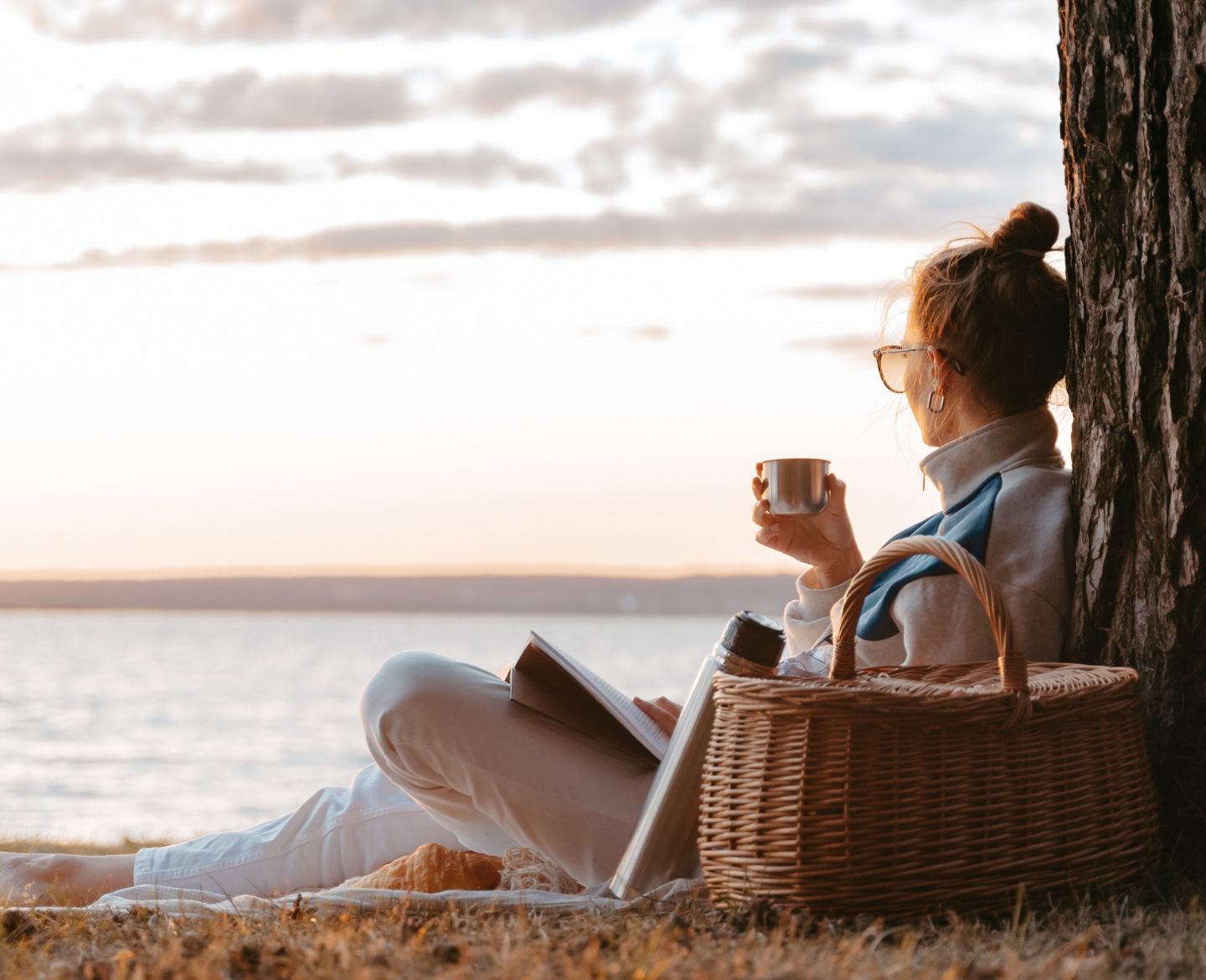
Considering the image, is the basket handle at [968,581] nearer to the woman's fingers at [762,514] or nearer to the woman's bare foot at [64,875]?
the woman's fingers at [762,514]

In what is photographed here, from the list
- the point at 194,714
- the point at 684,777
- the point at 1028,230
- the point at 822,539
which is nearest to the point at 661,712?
the point at 684,777

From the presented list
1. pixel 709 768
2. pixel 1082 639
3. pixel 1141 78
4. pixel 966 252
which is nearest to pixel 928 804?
pixel 709 768

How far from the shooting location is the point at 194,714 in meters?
25.9

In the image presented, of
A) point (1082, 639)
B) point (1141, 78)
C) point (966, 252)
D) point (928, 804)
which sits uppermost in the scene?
point (1141, 78)

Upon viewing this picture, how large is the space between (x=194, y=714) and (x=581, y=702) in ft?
81.8

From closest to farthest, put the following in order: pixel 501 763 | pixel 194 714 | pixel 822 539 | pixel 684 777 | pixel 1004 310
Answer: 1. pixel 684 777
2. pixel 501 763
3. pixel 1004 310
4. pixel 822 539
5. pixel 194 714

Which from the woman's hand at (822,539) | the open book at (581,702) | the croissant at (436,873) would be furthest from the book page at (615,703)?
the woman's hand at (822,539)

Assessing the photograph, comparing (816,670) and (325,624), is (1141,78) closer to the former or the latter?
(816,670)

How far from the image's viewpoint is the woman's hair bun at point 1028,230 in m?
2.95

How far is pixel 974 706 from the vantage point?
2143 mm

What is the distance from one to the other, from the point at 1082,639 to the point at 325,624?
7376 centimetres

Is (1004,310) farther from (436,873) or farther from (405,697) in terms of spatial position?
(436,873)

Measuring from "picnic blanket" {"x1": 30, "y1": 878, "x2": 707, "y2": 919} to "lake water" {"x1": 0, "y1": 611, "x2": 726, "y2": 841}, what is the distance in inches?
127

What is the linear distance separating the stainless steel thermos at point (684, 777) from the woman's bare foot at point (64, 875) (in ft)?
4.75
